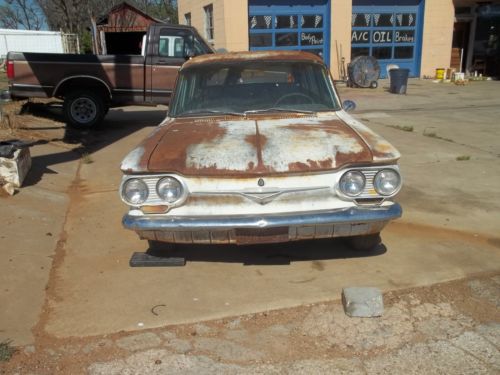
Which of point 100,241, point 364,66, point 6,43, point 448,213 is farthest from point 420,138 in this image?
point 6,43

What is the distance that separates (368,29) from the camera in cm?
1938

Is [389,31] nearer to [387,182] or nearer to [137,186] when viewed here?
[387,182]

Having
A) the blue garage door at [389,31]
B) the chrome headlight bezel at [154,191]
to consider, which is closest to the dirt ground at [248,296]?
the chrome headlight bezel at [154,191]

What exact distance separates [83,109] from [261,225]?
24.4 ft

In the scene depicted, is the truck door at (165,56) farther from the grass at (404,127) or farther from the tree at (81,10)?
the tree at (81,10)

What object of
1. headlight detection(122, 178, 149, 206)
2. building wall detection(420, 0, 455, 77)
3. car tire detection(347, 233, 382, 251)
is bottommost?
car tire detection(347, 233, 382, 251)

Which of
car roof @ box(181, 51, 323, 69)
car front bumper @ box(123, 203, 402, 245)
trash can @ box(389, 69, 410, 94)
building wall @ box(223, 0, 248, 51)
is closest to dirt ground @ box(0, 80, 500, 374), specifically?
car front bumper @ box(123, 203, 402, 245)

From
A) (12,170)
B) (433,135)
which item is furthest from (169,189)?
(433,135)

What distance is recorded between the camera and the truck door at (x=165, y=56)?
377 inches

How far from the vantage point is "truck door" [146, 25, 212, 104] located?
958 cm

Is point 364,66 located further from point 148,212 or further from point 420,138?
point 148,212

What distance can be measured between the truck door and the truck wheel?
3.31ft

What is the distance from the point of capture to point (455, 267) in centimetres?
378

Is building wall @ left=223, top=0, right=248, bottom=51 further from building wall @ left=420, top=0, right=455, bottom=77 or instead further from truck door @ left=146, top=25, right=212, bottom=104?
truck door @ left=146, top=25, right=212, bottom=104
